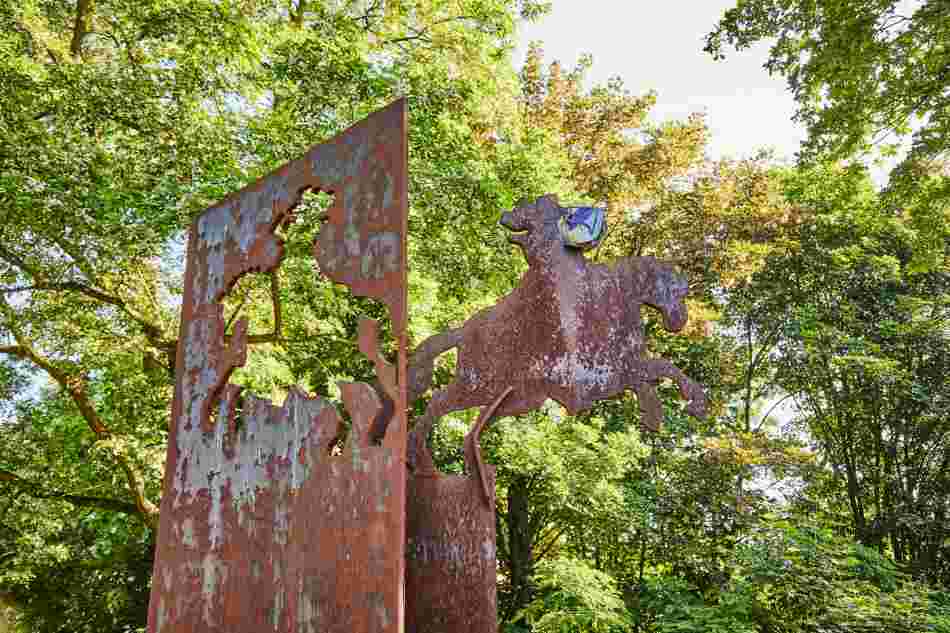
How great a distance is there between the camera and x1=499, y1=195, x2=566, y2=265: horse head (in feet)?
5.45

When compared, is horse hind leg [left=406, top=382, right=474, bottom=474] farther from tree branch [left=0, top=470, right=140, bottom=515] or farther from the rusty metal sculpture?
tree branch [left=0, top=470, right=140, bottom=515]

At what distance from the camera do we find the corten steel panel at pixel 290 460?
48.9 inches

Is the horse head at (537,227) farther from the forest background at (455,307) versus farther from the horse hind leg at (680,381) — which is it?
the forest background at (455,307)

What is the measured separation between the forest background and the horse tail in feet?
3.86

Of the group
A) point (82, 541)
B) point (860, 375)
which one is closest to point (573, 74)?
point (860, 375)

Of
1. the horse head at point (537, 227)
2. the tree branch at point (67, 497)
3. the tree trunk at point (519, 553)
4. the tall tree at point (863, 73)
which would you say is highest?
the tall tree at point (863, 73)

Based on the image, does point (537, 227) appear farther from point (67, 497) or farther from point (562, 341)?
point (67, 497)

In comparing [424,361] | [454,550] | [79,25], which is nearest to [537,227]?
[424,361]

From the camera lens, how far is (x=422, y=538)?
1563mm

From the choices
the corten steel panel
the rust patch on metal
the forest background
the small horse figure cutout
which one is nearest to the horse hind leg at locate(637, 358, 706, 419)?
the small horse figure cutout

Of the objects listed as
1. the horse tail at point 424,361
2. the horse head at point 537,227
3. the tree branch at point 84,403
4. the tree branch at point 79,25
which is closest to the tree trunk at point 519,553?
the tree branch at point 84,403

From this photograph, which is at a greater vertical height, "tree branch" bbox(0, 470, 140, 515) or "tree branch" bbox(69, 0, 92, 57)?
"tree branch" bbox(69, 0, 92, 57)

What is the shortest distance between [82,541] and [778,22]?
8964mm

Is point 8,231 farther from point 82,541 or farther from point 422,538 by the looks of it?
point 422,538
